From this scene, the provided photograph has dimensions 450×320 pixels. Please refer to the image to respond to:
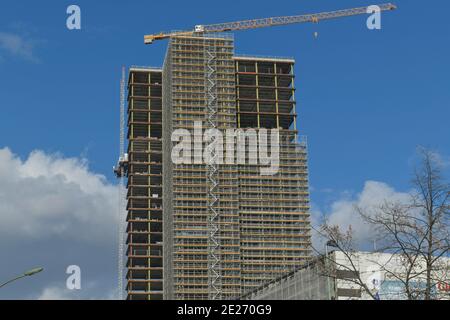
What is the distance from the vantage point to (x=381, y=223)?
3269cm
